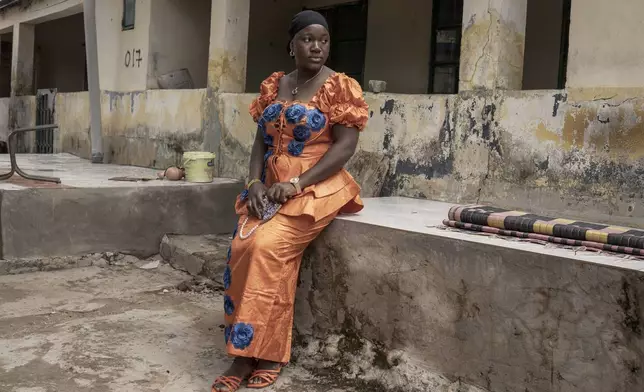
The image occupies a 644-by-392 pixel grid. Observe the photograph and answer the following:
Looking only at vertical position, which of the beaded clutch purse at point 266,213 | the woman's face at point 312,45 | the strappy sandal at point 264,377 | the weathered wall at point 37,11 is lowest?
the strappy sandal at point 264,377

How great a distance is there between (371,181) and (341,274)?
199 cm

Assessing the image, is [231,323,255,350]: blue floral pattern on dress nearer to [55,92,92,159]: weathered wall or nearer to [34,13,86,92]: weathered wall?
[55,92,92,159]: weathered wall

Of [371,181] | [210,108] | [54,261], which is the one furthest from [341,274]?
[210,108]

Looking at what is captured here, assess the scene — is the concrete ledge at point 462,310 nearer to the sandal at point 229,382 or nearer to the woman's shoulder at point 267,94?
the sandal at point 229,382

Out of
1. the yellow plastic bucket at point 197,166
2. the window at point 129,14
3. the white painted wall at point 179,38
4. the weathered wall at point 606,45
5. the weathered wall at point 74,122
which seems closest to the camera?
the weathered wall at point 606,45

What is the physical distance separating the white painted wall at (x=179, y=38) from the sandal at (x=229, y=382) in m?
5.83

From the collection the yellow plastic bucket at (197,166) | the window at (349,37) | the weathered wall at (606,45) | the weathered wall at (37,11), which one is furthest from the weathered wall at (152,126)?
the weathered wall at (606,45)

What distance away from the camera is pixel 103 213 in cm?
545

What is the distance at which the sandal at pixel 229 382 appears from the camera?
2922mm

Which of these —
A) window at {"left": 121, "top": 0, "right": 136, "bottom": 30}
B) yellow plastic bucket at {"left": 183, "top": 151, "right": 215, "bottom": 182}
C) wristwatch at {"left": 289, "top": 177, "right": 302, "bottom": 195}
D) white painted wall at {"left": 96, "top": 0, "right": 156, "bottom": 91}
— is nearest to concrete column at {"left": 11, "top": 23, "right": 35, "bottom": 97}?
white painted wall at {"left": 96, "top": 0, "right": 156, "bottom": 91}

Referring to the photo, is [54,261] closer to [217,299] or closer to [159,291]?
[159,291]

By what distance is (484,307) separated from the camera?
104 inches

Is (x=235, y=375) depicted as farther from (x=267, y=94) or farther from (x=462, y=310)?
Answer: (x=267, y=94)

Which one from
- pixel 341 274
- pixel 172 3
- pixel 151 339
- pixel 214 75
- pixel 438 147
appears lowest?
pixel 151 339
